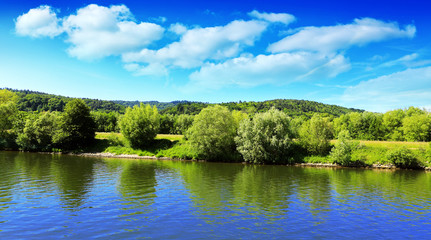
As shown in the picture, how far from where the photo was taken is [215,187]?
33812 millimetres

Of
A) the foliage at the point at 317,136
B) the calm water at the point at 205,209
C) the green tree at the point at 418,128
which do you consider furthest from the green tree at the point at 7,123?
the green tree at the point at 418,128

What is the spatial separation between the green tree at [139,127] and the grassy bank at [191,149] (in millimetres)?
2382

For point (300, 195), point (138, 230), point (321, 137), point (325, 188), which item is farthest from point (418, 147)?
point (138, 230)

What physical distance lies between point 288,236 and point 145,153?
63031mm

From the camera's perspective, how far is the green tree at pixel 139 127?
76688 mm

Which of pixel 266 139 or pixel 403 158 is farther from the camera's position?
pixel 266 139

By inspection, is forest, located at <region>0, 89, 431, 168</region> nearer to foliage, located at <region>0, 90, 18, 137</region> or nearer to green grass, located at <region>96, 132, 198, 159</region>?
foliage, located at <region>0, 90, 18, 137</region>

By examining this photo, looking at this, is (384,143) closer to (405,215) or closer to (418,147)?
(418,147)

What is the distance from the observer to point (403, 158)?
182 feet

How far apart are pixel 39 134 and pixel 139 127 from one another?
28.0 metres

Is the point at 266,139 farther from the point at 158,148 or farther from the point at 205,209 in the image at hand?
the point at 205,209

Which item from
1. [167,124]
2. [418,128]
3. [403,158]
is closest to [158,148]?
[403,158]

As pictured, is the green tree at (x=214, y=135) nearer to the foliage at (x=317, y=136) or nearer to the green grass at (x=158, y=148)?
the green grass at (x=158, y=148)

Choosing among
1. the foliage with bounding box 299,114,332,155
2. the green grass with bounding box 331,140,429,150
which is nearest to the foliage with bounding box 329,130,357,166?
the foliage with bounding box 299,114,332,155
